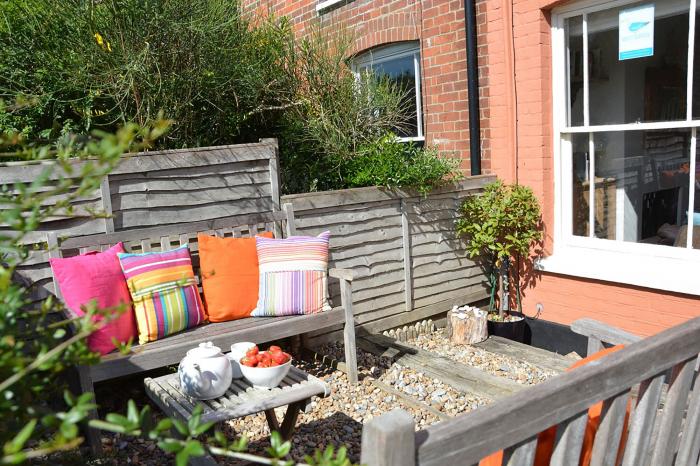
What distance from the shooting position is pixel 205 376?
2789 mm

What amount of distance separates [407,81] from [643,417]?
16.5ft

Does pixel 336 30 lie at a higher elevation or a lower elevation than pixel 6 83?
higher

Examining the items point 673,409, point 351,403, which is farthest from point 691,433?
point 351,403

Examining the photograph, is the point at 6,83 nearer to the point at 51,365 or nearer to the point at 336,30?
the point at 336,30

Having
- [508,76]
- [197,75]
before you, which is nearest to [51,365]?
[197,75]

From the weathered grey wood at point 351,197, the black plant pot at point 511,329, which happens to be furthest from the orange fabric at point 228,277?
the black plant pot at point 511,329

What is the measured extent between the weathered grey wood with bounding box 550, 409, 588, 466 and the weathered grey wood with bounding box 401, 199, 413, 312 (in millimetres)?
3492

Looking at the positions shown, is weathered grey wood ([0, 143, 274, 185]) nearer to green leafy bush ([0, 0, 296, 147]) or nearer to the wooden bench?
the wooden bench

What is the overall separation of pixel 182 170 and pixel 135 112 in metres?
1.03

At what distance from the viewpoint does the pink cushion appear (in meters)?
3.39

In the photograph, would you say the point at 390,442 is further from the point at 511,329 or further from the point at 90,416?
the point at 511,329

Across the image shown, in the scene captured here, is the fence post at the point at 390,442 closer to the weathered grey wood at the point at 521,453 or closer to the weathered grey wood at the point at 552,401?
the weathered grey wood at the point at 552,401

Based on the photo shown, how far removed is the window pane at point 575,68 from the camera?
15.5 feet

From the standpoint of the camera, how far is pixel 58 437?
90 cm
